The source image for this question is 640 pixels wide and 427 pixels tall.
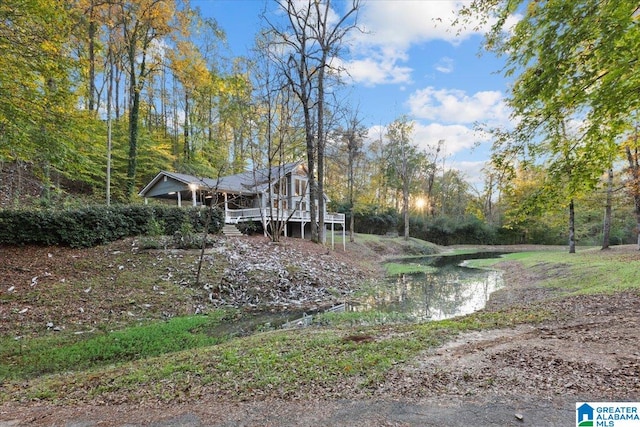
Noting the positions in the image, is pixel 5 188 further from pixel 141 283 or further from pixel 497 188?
pixel 497 188

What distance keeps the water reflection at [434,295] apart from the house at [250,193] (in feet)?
24.5

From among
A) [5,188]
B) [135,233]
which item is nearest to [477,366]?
[135,233]

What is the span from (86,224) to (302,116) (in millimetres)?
11861

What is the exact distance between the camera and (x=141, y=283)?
8820mm

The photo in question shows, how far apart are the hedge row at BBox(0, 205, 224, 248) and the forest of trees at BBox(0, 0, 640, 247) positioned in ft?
5.04

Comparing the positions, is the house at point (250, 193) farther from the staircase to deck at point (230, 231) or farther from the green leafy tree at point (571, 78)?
the green leafy tree at point (571, 78)

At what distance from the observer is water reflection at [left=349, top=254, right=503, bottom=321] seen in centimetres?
883

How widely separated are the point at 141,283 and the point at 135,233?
17.4 feet

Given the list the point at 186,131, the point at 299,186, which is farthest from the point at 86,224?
the point at 186,131

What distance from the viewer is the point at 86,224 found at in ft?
36.6

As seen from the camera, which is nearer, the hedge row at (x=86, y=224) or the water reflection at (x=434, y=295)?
the water reflection at (x=434, y=295)

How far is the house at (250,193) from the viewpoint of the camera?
18869 mm

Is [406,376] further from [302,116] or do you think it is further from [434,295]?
[302,116]

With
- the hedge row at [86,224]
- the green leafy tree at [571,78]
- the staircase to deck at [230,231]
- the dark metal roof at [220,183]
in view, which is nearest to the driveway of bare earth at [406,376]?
the hedge row at [86,224]
